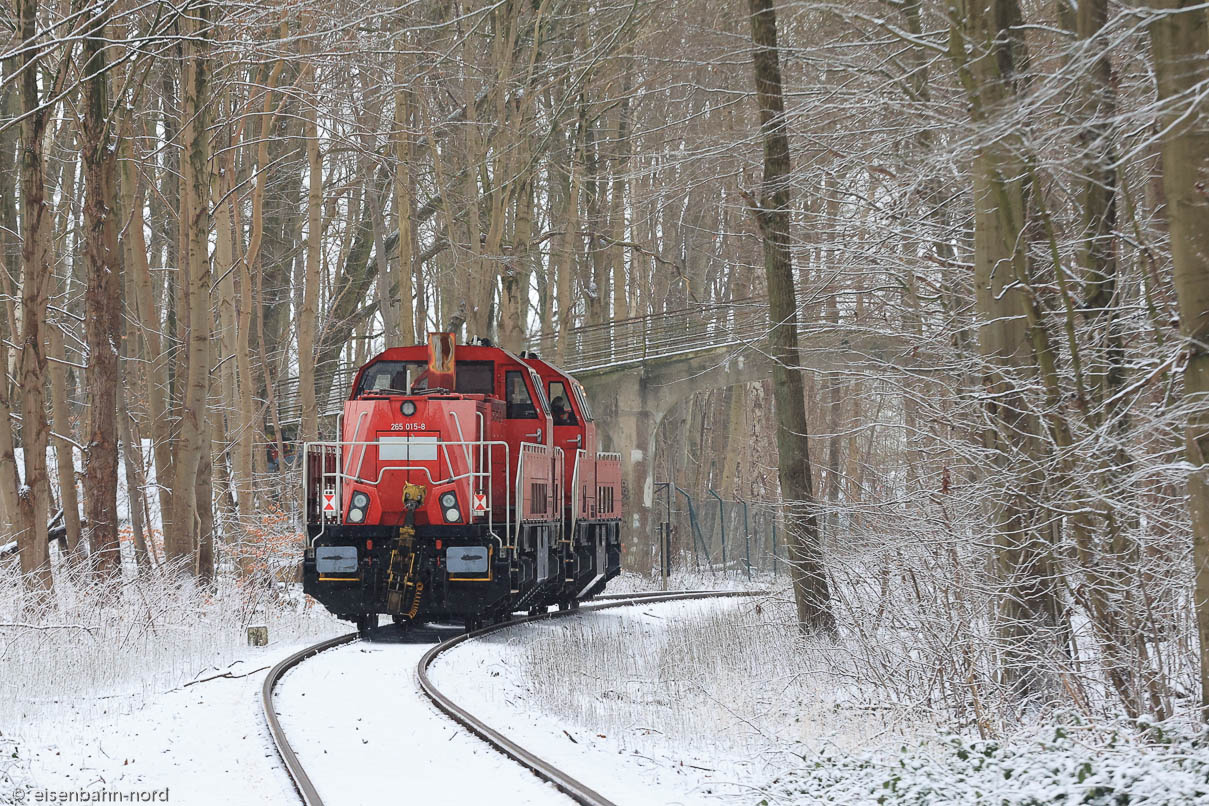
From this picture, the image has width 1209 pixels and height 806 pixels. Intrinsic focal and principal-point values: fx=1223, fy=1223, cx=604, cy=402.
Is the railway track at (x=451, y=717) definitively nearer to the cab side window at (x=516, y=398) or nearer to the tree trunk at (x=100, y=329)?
the cab side window at (x=516, y=398)

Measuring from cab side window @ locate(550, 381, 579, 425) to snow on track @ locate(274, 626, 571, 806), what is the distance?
5.37 meters

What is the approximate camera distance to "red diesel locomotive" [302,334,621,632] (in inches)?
537

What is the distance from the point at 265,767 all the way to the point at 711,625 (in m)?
7.61

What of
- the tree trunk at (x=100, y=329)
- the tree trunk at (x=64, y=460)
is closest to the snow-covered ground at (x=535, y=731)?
the tree trunk at (x=100, y=329)

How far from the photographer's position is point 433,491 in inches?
551

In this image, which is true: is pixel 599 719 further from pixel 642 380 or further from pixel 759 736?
pixel 642 380

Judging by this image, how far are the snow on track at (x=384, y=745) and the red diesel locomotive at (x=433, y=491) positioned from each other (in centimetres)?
175

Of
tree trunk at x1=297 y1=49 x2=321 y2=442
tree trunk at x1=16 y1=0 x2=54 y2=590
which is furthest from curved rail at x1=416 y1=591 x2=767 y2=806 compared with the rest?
tree trunk at x1=297 y1=49 x2=321 y2=442

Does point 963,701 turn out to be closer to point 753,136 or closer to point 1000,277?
point 1000,277

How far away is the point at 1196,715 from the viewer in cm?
631

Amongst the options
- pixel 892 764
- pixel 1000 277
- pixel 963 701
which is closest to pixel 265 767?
pixel 892 764

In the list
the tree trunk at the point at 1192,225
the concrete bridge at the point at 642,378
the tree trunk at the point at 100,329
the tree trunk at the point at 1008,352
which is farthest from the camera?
the concrete bridge at the point at 642,378

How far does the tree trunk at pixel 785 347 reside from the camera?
1193cm

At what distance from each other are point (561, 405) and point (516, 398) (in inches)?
51.3
